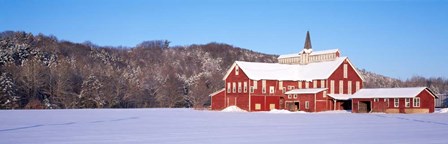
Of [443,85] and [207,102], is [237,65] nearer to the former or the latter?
[207,102]

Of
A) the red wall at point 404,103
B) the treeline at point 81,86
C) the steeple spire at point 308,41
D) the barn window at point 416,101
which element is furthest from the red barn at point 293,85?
the treeline at point 81,86

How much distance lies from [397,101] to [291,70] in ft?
58.7

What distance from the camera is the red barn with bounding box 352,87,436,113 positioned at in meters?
60.0

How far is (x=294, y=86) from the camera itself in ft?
236

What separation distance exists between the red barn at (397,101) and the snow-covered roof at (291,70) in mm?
6000

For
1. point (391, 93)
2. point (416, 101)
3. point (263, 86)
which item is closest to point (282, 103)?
point (263, 86)

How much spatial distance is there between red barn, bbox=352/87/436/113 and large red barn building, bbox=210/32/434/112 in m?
1.58

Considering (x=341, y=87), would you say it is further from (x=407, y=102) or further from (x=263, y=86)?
(x=263, y=86)

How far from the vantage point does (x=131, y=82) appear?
95875 millimetres

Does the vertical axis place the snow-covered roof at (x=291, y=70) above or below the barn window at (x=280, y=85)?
above

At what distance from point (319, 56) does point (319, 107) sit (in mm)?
11922

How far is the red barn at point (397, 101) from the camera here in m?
60.0

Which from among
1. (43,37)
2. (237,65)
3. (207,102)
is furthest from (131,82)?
(43,37)

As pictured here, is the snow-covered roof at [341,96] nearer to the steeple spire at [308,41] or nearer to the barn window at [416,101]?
the barn window at [416,101]
